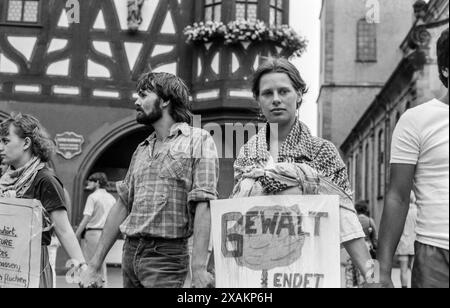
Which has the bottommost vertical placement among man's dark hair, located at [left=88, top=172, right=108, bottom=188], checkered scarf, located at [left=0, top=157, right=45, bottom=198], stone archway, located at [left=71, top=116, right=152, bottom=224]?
checkered scarf, located at [left=0, top=157, right=45, bottom=198]

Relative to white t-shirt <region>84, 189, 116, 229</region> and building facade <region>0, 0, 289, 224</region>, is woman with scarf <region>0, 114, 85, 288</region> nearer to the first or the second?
white t-shirt <region>84, 189, 116, 229</region>

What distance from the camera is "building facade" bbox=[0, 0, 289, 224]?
14.6 m

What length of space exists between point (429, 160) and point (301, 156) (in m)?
0.71

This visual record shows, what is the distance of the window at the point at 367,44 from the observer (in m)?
29.2

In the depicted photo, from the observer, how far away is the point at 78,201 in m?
14.6

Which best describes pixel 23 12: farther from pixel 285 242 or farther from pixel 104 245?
pixel 285 242

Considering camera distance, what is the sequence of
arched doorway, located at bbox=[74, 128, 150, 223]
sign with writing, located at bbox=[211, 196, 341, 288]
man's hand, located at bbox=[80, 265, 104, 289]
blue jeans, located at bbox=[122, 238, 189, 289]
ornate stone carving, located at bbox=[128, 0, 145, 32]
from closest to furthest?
1. sign with writing, located at bbox=[211, 196, 341, 288]
2. blue jeans, located at bbox=[122, 238, 189, 289]
3. man's hand, located at bbox=[80, 265, 104, 289]
4. ornate stone carving, located at bbox=[128, 0, 145, 32]
5. arched doorway, located at bbox=[74, 128, 150, 223]

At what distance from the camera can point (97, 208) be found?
35.2ft

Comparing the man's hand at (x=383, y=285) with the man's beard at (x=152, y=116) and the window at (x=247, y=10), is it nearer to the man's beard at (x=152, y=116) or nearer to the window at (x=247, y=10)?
→ the man's beard at (x=152, y=116)

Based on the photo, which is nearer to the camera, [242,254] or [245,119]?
[242,254]

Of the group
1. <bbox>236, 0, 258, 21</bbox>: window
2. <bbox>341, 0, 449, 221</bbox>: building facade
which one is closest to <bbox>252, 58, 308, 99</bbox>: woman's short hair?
<bbox>341, 0, 449, 221</bbox>: building facade
